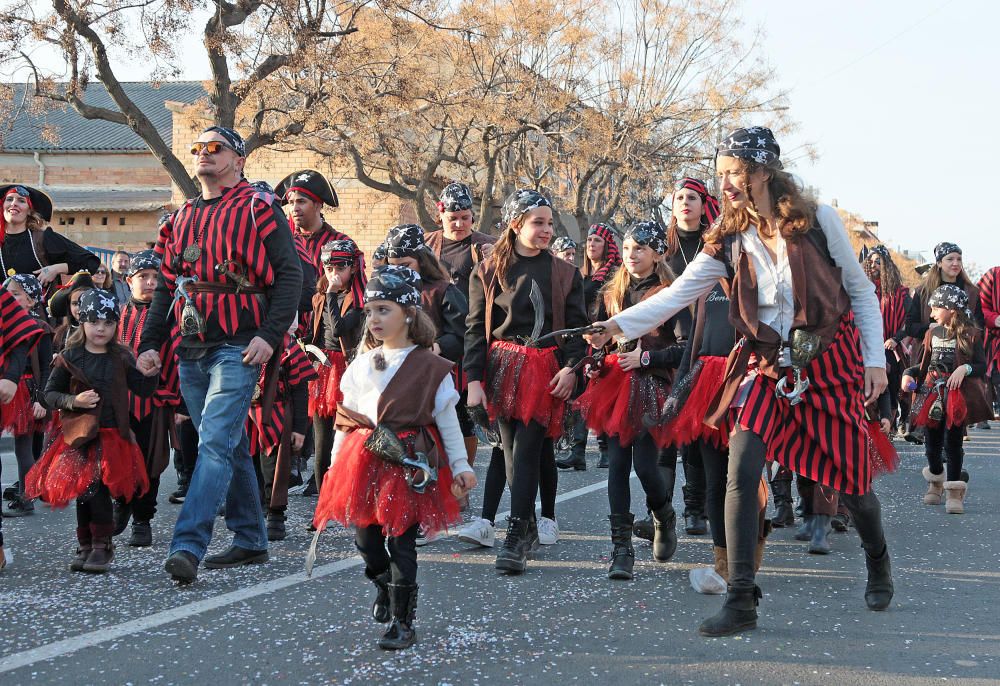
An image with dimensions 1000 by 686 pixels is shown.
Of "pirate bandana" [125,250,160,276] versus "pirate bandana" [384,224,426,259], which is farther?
"pirate bandana" [125,250,160,276]

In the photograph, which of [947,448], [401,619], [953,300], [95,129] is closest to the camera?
[401,619]

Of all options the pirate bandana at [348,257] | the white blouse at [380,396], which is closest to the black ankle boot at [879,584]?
the white blouse at [380,396]

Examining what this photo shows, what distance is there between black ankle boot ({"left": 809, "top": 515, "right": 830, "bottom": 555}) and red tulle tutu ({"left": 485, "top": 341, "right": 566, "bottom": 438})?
65.3 inches

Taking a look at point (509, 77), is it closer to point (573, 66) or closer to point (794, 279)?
point (573, 66)

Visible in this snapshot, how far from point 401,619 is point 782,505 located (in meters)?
3.90

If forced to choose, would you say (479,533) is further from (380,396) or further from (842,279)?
(842,279)

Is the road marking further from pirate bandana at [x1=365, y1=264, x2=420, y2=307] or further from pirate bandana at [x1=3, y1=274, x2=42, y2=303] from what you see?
pirate bandana at [x1=3, y1=274, x2=42, y2=303]

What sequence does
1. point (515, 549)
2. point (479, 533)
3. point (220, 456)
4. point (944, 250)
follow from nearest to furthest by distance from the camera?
point (220, 456) → point (515, 549) → point (479, 533) → point (944, 250)

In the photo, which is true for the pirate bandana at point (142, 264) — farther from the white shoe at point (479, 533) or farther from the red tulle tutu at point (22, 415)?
the white shoe at point (479, 533)

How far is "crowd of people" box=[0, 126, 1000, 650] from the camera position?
4.68 m

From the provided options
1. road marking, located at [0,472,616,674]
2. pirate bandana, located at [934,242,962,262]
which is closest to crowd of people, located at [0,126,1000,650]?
road marking, located at [0,472,616,674]

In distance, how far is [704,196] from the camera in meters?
7.24

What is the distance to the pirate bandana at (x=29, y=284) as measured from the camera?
7922 mm

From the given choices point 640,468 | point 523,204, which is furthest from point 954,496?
point 523,204
